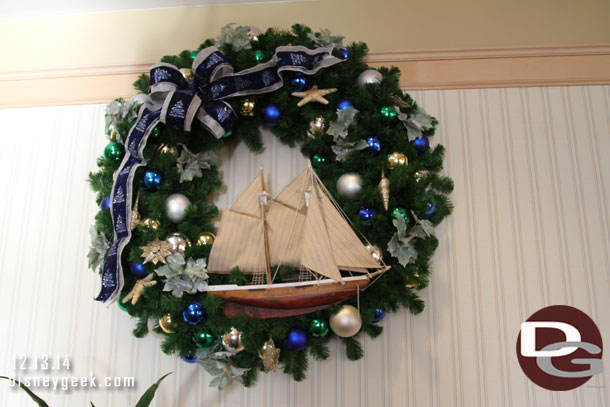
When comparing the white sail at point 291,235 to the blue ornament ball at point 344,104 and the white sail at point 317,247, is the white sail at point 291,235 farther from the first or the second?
the blue ornament ball at point 344,104

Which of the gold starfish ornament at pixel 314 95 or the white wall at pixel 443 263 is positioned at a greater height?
the gold starfish ornament at pixel 314 95

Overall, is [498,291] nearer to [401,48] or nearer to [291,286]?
[291,286]

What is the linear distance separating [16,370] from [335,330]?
3.92ft

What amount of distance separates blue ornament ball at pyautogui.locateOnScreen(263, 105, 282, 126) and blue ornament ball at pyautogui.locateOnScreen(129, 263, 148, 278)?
26.7 inches

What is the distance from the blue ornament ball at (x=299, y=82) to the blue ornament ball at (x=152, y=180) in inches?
22.6

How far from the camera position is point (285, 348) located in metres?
1.67

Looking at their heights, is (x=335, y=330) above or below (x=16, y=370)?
above

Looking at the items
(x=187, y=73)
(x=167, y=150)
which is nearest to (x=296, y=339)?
(x=167, y=150)

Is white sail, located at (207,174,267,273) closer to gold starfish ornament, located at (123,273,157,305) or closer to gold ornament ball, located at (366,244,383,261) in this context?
gold starfish ornament, located at (123,273,157,305)

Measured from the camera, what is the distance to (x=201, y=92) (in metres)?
1.84

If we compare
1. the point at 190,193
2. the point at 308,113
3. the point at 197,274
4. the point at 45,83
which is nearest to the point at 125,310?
the point at 197,274

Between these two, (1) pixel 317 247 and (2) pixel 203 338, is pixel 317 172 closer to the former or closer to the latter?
(1) pixel 317 247

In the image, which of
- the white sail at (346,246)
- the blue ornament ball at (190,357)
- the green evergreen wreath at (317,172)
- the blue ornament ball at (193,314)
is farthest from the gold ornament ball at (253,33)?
the blue ornament ball at (190,357)

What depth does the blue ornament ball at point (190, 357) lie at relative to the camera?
1.67 metres
